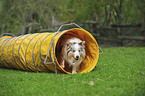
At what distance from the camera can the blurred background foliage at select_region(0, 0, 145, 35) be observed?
15.1 m

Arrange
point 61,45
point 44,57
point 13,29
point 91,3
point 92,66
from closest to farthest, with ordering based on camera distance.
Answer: point 44,57 → point 92,66 → point 61,45 → point 91,3 → point 13,29

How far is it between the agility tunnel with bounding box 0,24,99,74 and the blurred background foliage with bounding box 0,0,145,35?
872 cm

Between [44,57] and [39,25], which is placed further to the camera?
[39,25]

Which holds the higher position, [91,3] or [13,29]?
[91,3]

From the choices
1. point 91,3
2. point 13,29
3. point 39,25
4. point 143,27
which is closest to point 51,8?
point 39,25

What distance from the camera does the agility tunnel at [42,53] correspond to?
4.98 metres

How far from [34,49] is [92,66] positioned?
2.01 m

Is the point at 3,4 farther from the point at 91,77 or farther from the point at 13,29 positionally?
the point at 91,77

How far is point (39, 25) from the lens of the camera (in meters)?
21.1

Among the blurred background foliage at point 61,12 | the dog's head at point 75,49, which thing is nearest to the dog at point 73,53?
the dog's head at point 75,49

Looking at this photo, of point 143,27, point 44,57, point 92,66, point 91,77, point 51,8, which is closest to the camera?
point 91,77

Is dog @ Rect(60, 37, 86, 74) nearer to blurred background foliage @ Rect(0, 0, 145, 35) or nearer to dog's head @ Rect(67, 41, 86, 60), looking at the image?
dog's head @ Rect(67, 41, 86, 60)

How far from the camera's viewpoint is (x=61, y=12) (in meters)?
20.6

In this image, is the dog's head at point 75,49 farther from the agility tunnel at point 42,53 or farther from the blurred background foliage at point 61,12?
the blurred background foliage at point 61,12
